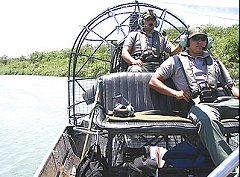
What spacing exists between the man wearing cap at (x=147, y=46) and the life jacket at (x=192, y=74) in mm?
1388

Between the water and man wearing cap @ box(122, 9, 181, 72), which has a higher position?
man wearing cap @ box(122, 9, 181, 72)

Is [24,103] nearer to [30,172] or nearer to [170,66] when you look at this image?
[30,172]

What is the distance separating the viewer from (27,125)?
44.9ft

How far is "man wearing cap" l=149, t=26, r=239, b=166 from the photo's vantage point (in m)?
3.44

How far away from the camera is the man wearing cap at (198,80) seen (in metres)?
3.44

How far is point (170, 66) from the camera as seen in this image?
4.00 m

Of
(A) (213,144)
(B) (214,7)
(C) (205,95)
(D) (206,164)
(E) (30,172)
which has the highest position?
(B) (214,7)

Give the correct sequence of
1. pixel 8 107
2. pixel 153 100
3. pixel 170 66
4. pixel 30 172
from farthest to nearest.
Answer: pixel 8 107
pixel 30 172
pixel 153 100
pixel 170 66

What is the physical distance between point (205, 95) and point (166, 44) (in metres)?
2.29

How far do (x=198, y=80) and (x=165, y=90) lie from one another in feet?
1.03

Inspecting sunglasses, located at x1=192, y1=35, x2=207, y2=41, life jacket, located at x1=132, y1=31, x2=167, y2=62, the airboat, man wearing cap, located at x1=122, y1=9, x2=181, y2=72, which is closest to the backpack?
the airboat

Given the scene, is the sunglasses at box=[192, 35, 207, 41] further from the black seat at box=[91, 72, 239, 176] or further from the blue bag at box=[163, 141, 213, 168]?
the blue bag at box=[163, 141, 213, 168]

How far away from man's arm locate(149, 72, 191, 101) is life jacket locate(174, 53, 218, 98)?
82 mm

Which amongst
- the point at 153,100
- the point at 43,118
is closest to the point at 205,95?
the point at 153,100
